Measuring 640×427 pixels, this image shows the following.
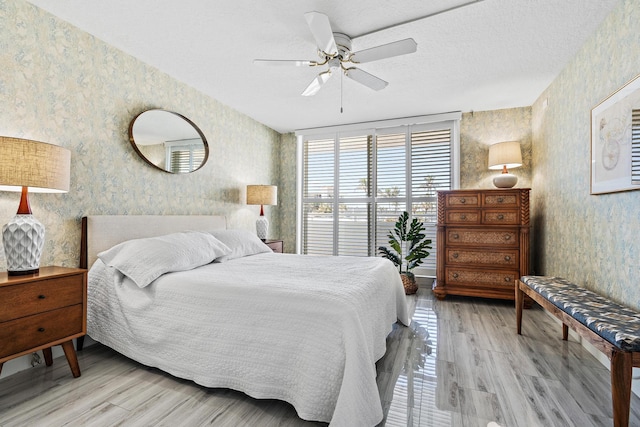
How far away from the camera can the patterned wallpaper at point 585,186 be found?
6.32 feet

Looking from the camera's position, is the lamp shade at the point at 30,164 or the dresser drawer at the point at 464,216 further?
the dresser drawer at the point at 464,216

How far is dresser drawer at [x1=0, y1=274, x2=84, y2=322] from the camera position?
163 cm

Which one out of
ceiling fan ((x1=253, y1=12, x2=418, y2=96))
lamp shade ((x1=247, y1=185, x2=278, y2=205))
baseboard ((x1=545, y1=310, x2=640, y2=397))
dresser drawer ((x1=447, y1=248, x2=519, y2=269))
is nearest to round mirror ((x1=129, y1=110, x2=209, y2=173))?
lamp shade ((x1=247, y1=185, x2=278, y2=205))

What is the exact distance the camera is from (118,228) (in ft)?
8.33

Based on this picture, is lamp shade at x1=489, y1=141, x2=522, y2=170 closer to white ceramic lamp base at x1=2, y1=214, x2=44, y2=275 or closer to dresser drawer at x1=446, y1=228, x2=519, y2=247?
dresser drawer at x1=446, y1=228, x2=519, y2=247

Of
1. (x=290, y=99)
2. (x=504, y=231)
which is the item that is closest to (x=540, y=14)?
(x=504, y=231)

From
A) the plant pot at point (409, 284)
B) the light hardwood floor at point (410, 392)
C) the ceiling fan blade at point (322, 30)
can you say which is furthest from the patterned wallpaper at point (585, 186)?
the ceiling fan blade at point (322, 30)

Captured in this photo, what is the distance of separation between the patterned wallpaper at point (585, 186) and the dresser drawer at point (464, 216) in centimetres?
71

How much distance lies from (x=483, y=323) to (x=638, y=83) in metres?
2.18

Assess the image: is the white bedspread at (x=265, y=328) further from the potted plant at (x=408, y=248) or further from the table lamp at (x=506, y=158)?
the table lamp at (x=506, y=158)

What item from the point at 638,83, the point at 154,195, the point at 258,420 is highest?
the point at 638,83

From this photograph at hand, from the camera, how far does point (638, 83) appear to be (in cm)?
180

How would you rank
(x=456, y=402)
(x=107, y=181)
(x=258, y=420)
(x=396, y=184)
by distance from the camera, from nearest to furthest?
(x=258, y=420), (x=456, y=402), (x=107, y=181), (x=396, y=184)

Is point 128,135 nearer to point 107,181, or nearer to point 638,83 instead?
point 107,181
